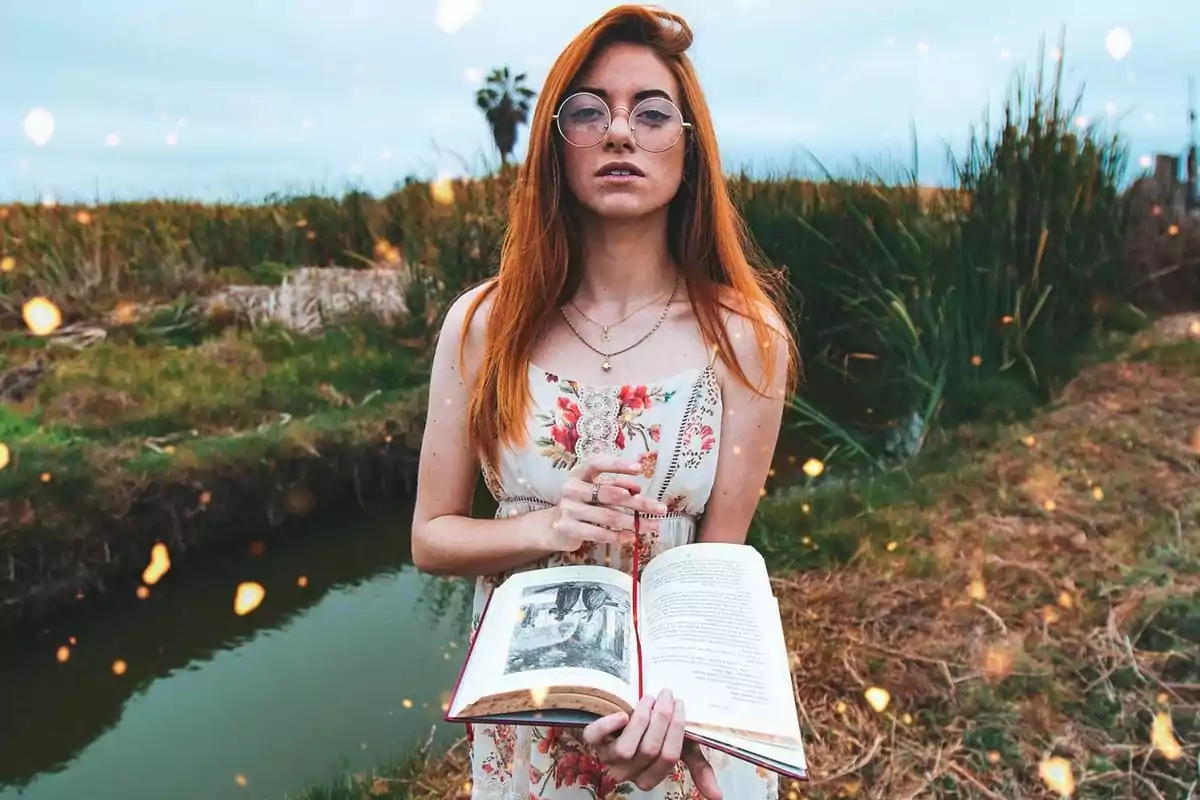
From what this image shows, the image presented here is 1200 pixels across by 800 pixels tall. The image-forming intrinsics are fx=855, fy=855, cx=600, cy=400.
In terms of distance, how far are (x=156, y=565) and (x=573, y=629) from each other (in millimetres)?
2985

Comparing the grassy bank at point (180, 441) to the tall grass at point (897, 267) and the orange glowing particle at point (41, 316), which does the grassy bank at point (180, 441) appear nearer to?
the orange glowing particle at point (41, 316)

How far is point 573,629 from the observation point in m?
0.95

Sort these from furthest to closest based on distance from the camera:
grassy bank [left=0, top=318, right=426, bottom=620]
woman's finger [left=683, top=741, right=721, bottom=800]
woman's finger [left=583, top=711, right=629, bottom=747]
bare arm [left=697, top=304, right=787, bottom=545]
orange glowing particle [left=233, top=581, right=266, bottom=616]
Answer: orange glowing particle [left=233, top=581, right=266, bottom=616] → grassy bank [left=0, top=318, right=426, bottom=620] → bare arm [left=697, top=304, right=787, bottom=545] → woman's finger [left=683, top=741, right=721, bottom=800] → woman's finger [left=583, top=711, right=629, bottom=747]

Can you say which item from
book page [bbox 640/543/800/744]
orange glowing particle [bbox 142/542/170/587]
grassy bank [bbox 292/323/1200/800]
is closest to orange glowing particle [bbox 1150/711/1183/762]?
grassy bank [bbox 292/323/1200/800]

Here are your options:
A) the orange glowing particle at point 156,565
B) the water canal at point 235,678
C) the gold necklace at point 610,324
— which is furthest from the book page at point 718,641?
the orange glowing particle at point 156,565

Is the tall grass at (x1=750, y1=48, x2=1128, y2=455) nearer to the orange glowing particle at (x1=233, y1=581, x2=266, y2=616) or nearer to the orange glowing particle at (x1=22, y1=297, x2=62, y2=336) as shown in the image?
the orange glowing particle at (x1=233, y1=581, x2=266, y2=616)

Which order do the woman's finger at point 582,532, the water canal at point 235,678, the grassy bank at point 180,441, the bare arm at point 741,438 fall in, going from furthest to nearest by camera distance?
the grassy bank at point 180,441, the water canal at point 235,678, the bare arm at point 741,438, the woman's finger at point 582,532

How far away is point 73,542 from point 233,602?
0.60 m

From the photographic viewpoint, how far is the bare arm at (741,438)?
127 centimetres

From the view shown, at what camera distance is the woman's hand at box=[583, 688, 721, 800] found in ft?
2.69

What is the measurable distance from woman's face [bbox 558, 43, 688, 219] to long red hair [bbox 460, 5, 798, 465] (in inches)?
1.0

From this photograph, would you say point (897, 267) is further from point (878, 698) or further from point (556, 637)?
point (556, 637)

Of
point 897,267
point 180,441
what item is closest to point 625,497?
point 180,441

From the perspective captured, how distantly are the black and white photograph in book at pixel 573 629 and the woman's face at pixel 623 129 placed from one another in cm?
53
